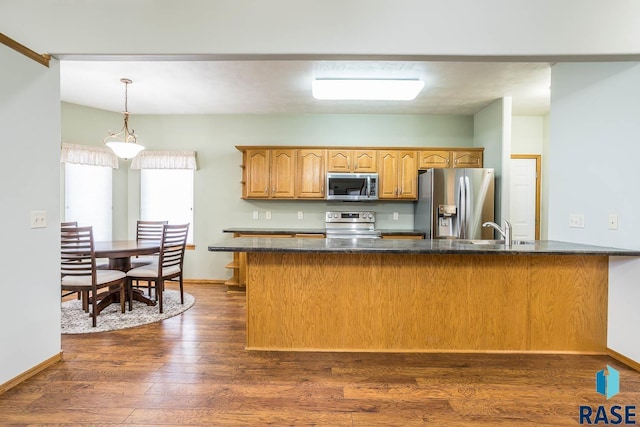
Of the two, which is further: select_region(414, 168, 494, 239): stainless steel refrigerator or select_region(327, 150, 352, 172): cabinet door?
select_region(327, 150, 352, 172): cabinet door

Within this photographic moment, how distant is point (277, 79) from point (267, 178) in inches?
60.0

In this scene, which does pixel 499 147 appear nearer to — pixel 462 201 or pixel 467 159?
pixel 467 159

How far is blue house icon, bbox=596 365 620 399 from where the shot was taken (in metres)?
2.02

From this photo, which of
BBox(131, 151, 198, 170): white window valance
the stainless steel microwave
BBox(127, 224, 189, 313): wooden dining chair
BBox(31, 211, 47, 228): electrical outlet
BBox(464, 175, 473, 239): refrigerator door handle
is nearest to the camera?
BBox(31, 211, 47, 228): electrical outlet

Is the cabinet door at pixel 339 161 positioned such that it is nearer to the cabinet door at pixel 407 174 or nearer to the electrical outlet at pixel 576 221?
the cabinet door at pixel 407 174

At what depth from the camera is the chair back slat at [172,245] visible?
11.7ft

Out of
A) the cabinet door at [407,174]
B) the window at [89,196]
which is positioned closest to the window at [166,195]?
the window at [89,196]

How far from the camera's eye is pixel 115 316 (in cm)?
338

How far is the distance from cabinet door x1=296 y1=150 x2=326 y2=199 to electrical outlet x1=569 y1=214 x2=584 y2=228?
9.61ft

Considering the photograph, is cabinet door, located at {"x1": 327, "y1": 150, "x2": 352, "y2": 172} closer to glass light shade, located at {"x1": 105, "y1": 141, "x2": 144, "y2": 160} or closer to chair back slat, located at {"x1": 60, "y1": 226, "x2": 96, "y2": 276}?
glass light shade, located at {"x1": 105, "y1": 141, "x2": 144, "y2": 160}

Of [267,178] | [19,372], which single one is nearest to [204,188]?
[267,178]

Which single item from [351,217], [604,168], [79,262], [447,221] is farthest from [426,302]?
[79,262]

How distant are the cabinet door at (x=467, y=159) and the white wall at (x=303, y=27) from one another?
8.00 ft

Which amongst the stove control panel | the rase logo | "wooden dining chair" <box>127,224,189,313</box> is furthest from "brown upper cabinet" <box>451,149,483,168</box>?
"wooden dining chair" <box>127,224,189,313</box>
